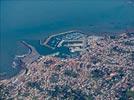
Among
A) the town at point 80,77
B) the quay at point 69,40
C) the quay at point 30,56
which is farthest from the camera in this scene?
the quay at point 69,40

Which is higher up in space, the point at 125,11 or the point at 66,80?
the point at 125,11

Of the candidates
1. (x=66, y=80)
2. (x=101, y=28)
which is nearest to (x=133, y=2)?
(x=101, y=28)

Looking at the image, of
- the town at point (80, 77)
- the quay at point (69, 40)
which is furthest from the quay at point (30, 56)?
the quay at point (69, 40)

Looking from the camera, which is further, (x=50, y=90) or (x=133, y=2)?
(x=133, y=2)

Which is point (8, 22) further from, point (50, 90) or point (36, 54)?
point (50, 90)

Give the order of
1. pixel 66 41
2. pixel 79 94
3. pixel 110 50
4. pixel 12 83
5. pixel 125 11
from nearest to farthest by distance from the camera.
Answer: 1. pixel 79 94
2. pixel 12 83
3. pixel 110 50
4. pixel 66 41
5. pixel 125 11

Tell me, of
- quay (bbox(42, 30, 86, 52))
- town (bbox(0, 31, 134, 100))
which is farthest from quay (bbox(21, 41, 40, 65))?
quay (bbox(42, 30, 86, 52))

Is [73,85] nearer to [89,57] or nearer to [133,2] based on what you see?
[89,57]

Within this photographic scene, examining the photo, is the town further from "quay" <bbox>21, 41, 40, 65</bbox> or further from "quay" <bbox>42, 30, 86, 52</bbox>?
"quay" <bbox>42, 30, 86, 52</bbox>

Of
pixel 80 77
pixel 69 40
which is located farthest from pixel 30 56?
pixel 80 77

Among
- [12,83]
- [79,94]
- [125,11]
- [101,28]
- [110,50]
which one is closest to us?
[79,94]

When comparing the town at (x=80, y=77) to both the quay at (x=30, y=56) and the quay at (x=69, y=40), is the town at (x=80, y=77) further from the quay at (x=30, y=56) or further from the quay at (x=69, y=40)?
the quay at (x=69, y=40)
